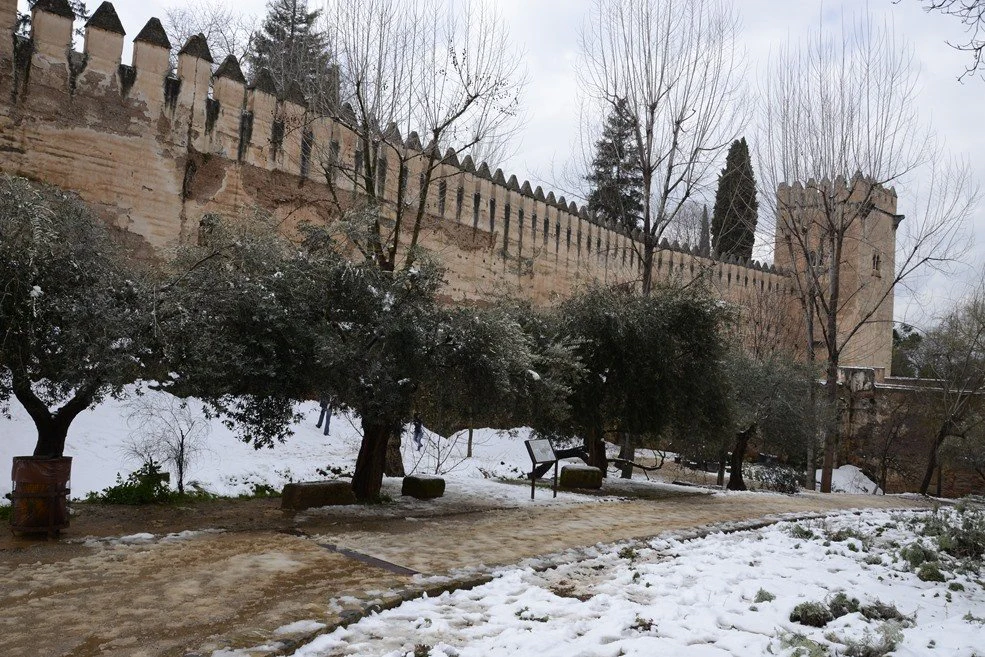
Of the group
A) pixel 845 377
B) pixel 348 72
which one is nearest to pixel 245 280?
pixel 348 72

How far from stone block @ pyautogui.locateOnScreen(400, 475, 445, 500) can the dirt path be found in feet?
4.09

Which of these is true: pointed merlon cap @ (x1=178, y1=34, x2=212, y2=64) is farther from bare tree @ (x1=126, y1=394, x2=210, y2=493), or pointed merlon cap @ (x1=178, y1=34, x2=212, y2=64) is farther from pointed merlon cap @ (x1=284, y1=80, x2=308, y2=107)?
bare tree @ (x1=126, y1=394, x2=210, y2=493)

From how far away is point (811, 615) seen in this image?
173 inches

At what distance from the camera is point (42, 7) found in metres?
12.6

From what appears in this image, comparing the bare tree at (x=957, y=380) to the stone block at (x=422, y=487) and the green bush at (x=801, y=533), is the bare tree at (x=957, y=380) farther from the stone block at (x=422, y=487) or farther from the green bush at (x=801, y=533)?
the stone block at (x=422, y=487)

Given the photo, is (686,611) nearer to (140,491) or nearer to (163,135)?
(140,491)

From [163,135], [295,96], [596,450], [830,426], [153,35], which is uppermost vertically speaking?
Result: [153,35]

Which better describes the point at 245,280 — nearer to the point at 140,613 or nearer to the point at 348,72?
the point at 140,613

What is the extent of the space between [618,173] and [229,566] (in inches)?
798

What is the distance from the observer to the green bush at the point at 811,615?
4391mm

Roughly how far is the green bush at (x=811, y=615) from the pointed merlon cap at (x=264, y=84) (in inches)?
558

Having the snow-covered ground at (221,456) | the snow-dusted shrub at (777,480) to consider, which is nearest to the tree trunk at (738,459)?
the snow-dusted shrub at (777,480)

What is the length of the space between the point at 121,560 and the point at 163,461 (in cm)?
443

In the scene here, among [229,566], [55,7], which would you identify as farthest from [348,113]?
[229,566]
